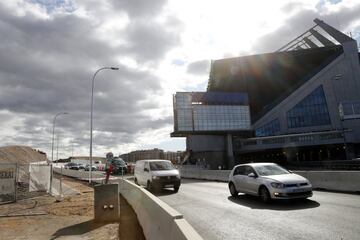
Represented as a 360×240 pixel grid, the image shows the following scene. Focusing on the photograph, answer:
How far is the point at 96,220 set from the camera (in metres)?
11.8

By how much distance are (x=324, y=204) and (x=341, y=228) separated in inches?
160

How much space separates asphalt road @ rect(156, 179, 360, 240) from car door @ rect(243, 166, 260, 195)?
22.5 inches

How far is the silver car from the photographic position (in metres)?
11.8

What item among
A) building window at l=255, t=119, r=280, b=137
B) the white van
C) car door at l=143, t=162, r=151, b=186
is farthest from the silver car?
building window at l=255, t=119, r=280, b=137

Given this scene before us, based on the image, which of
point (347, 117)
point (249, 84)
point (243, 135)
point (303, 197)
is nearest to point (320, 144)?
point (347, 117)

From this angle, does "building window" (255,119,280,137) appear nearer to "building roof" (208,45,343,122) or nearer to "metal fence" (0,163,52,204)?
"building roof" (208,45,343,122)

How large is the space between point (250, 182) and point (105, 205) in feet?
19.0

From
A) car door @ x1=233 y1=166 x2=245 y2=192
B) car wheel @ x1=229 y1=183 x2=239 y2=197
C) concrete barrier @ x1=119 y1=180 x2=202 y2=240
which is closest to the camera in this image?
concrete barrier @ x1=119 y1=180 x2=202 y2=240

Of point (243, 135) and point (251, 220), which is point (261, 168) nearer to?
point (251, 220)

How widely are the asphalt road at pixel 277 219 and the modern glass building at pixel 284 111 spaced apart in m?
74.4

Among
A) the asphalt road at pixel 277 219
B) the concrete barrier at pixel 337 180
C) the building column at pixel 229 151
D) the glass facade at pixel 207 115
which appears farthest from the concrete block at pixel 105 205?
the building column at pixel 229 151

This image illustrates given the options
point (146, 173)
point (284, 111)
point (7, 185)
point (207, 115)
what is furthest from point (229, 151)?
point (7, 185)

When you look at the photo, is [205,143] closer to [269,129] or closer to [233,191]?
[269,129]

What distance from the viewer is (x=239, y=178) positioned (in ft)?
48.5
